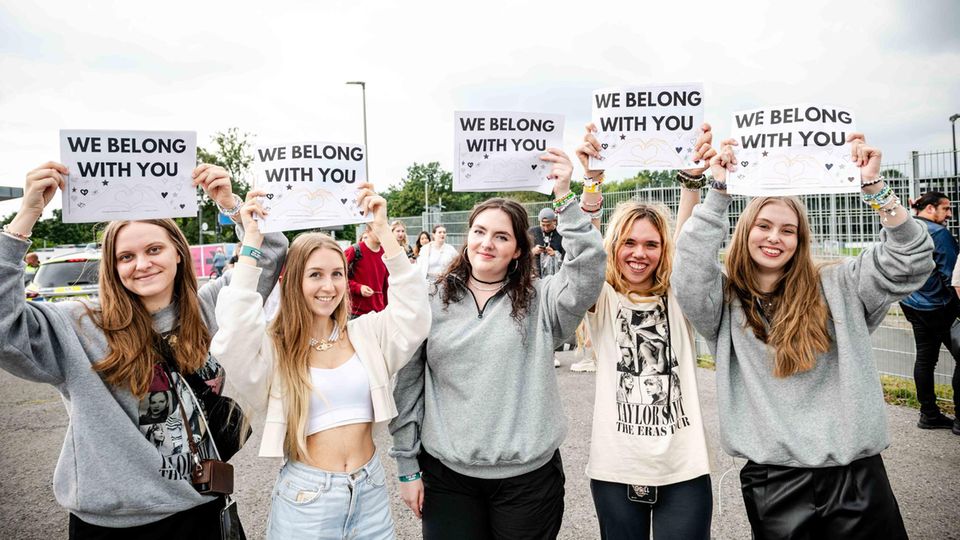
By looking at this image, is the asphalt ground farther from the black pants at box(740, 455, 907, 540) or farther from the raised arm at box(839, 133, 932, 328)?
the raised arm at box(839, 133, 932, 328)

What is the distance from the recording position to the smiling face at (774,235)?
2350mm

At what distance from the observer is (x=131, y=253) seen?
7.68ft

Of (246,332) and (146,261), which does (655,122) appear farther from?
(146,261)

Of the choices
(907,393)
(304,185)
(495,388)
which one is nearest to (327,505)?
(495,388)

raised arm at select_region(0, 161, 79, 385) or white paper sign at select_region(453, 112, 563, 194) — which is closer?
raised arm at select_region(0, 161, 79, 385)

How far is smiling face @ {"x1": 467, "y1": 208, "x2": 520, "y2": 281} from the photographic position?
2469 millimetres

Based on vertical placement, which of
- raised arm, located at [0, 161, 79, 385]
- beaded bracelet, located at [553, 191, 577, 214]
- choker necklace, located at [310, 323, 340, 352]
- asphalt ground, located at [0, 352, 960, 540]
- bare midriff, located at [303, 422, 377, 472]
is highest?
beaded bracelet, located at [553, 191, 577, 214]

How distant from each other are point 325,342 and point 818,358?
2.07m

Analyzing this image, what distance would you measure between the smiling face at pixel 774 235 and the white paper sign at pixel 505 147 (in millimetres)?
917

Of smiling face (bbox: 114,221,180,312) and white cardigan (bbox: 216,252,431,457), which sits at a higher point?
smiling face (bbox: 114,221,180,312)

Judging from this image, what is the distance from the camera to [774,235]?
2346 mm

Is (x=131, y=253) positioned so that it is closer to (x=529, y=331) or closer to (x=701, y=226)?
(x=529, y=331)

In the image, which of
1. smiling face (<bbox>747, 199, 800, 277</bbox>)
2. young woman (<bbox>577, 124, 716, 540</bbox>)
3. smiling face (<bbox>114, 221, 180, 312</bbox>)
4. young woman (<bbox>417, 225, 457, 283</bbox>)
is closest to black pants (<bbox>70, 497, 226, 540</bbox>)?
smiling face (<bbox>114, 221, 180, 312</bbox>)

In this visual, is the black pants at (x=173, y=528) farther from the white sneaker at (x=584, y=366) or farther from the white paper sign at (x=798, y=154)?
the white sneaker at (x=584, y=366)
